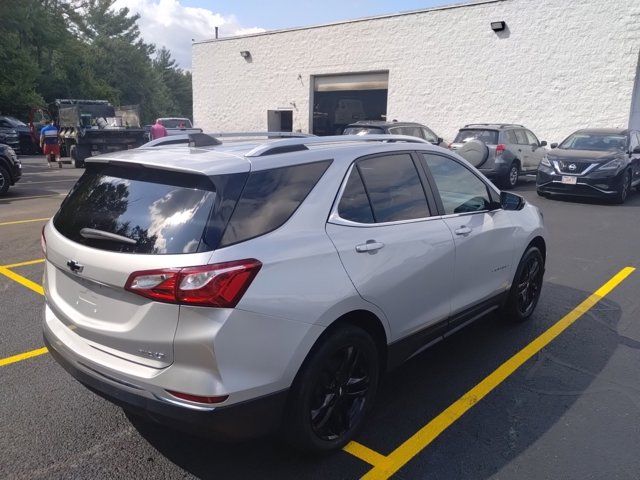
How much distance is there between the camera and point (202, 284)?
90.2 inches

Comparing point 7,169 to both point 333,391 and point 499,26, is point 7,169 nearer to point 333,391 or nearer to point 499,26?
point 333,391

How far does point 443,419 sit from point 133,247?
2074mm

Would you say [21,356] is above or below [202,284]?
below

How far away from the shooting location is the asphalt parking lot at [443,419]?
110 inches

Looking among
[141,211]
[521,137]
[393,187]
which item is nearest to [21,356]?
[141,211]

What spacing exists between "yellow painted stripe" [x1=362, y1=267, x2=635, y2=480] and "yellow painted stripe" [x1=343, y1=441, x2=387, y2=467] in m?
0.02

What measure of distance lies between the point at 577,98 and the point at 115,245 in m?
18.4

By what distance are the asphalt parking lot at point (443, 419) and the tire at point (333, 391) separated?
0.43 ft

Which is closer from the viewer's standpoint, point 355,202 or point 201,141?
point 355,202

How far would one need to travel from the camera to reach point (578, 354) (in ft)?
13.7

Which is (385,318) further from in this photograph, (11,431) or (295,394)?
(11,431)

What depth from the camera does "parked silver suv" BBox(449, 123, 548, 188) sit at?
1389 cm

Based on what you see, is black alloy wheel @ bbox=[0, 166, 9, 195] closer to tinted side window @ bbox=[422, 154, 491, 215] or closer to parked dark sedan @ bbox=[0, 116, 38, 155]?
tinted side window @ bbox=[422, 154, 491, 215]

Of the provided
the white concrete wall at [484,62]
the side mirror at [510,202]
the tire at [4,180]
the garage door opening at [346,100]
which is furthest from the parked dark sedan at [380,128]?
the side mirror at [510,202]
